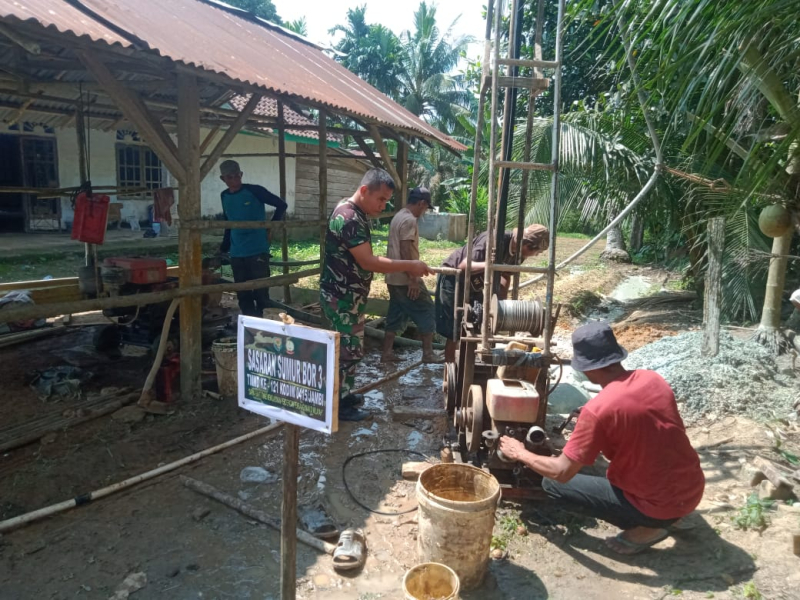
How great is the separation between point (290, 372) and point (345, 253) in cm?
252

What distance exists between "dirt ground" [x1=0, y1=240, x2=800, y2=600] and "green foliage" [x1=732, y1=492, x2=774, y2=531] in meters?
0.03

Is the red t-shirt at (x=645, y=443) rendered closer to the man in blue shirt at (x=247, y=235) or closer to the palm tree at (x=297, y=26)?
the man in blue shirt at (x=247, y=235)

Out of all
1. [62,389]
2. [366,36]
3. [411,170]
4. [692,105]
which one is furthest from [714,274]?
[366,36]

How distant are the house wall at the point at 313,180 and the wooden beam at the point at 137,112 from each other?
539 inches

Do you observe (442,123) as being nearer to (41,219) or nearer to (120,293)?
(41,219)

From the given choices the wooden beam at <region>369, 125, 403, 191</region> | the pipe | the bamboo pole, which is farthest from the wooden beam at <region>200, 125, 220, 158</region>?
the pipe

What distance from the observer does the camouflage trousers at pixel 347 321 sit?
4773 mm

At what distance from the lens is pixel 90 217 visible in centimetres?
557

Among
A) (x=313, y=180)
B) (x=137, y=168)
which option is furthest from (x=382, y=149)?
(x=313, y=180)

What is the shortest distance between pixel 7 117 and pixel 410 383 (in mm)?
6619

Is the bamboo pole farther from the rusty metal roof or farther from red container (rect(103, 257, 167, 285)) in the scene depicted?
the rusty metal roof

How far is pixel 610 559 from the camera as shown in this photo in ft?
11.0

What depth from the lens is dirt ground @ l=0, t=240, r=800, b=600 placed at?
303 cm

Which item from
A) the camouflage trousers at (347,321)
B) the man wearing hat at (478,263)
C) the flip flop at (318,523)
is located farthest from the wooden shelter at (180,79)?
the flip flop at (318,523)
